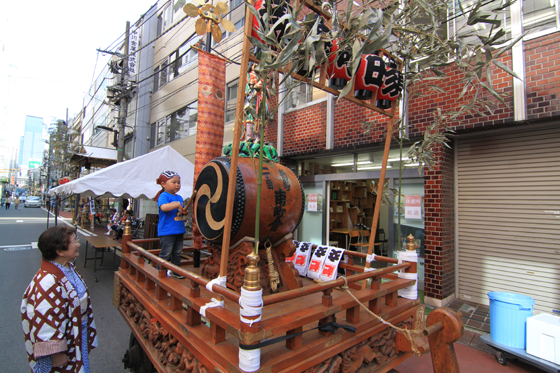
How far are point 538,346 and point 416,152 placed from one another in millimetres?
2558

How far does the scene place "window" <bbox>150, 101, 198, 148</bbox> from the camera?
13.2 m

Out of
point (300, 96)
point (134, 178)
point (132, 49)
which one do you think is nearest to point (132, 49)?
point (132, 49)

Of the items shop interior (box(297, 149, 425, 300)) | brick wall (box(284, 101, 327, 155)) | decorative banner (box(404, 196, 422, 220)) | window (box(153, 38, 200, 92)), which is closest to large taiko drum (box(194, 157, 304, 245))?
shop interior (box(297, 149, 425, 300))

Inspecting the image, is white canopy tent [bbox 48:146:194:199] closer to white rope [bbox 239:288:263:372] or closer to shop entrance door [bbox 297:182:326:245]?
shop entrance door [bbox 297:182:326:245]

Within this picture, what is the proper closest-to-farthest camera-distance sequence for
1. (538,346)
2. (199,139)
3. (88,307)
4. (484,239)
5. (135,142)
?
(88,307)
(538,346)
(199,139)
(484,239)
(135,142)

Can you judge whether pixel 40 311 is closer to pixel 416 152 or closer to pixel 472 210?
pixel 416 152

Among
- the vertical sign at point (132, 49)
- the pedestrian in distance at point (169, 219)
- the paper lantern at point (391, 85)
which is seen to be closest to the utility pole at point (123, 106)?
the vertical sign at point (132, 49)

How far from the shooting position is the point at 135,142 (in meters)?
16.9

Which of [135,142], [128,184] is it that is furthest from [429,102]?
[135,142]

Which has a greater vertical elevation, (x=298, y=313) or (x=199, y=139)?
(x=199, y=139)

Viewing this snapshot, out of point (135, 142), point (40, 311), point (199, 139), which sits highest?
point (135, 142)

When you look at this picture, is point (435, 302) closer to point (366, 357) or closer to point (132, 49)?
point (366, 357)

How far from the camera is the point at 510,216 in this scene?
193 inches

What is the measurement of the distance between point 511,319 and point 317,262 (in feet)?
7.77
